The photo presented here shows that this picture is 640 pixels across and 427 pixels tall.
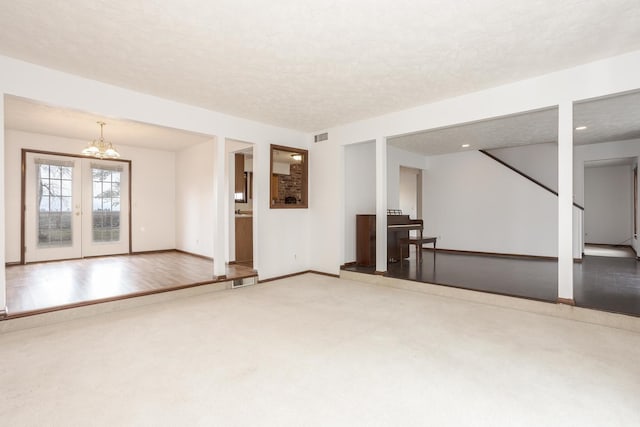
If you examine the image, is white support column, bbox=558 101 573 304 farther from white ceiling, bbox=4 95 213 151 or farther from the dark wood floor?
white ceiling, bbox=4 95 213 151

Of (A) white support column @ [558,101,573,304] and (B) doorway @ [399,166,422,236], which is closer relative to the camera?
(A) white support column @ [558,101,573,304]

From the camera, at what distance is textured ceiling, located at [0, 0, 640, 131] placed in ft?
8.11

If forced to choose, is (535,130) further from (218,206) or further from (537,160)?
(218,206)

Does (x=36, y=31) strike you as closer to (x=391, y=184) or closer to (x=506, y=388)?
(x=506, y=388)

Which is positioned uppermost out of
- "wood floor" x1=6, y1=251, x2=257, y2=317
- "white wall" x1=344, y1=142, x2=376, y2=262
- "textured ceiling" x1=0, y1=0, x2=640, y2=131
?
"textured ceiling" x1=0, y1=0, x2=640, y2=131

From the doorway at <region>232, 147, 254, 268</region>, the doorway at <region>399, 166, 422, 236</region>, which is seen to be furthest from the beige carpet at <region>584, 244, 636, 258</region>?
the doorway at <region>232, 147, 254, 268</region>

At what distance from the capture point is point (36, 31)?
9.03 ft

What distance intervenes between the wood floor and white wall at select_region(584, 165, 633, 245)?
10.4 meters

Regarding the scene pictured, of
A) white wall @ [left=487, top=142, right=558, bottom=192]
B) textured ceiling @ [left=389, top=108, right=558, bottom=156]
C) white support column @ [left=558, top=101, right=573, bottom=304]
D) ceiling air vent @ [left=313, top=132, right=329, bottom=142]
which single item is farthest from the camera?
white wall @ [left=487, top=142, right=558, bottom=192]

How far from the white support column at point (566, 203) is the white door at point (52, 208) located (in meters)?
9.02

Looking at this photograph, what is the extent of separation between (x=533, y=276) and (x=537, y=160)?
159 inches

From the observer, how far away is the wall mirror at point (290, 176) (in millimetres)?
6102

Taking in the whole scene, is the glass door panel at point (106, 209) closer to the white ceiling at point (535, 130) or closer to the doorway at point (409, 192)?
the white ceiling at point (535, 130)

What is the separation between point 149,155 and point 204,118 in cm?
423
